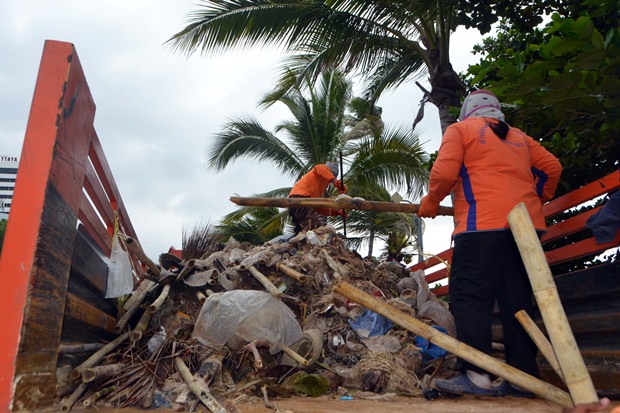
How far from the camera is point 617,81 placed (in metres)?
2.53

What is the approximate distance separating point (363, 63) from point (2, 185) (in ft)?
248

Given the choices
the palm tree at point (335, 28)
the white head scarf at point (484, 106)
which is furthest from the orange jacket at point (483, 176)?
the palm tree at point (335, 28)

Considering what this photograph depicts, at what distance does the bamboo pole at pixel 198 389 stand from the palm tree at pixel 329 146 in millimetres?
10569

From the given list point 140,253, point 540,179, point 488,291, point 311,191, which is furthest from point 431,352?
point 311,191

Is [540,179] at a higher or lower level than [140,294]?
higher

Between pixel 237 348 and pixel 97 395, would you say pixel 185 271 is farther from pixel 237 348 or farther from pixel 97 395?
pixel 97 395

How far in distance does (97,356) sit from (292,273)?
6.25 ft

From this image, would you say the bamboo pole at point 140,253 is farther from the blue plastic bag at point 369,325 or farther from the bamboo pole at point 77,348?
the blue plastic bag at point 369,325

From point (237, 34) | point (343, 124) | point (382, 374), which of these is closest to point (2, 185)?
point (343, 124)

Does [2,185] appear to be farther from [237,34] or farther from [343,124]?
[237,34]

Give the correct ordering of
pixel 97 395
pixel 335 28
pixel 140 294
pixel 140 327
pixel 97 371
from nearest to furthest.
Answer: pixel 97 395, pixel 97 371, pixel 140 327, pixel 140 294, pixel 335 28

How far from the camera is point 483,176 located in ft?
10.0

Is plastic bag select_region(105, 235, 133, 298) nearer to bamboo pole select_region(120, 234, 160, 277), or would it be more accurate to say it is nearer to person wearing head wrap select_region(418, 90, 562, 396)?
bamboo pole select_region(120, 234, 160, 277)

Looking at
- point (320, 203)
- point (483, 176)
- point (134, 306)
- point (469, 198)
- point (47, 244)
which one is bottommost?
point (134, 306)
